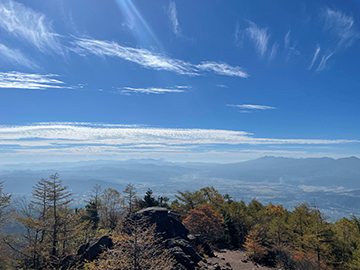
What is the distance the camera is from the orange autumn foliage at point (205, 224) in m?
36.6

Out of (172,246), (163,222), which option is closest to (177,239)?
(172,246)

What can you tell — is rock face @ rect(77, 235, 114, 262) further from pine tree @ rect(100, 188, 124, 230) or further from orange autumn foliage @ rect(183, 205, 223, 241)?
orange autumn foliage @ rect(183, 205, 223, 241)

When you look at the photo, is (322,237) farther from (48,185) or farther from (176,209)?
(48,185)

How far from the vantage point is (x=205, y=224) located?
36531mm

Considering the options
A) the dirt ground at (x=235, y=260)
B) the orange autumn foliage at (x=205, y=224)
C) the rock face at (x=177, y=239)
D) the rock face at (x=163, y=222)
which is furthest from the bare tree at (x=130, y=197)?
the dirt ground at (x=235, y=260)

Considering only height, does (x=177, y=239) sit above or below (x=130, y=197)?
below

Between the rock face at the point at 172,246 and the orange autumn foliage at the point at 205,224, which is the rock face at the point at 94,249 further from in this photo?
the orange autumn foliage at the point at 205,224

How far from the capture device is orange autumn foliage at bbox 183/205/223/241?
3662 centimetres

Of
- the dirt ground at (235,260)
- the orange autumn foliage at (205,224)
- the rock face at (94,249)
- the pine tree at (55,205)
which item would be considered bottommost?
the dirt ground at (235,260)

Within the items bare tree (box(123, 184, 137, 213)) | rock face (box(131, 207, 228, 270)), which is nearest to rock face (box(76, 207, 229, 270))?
rock face (box(131, 207, 228, 270))

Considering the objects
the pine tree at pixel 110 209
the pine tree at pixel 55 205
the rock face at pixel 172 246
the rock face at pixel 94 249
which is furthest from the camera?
the pine tree at pixel 110 209

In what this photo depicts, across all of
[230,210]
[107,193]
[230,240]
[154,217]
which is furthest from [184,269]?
[107,193]

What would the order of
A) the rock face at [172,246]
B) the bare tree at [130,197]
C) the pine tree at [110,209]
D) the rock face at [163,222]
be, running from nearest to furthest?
the rock face at [172,246] → the rock face at [163,222] → the bare tree at [130,197] → the pine tree at [110,209]

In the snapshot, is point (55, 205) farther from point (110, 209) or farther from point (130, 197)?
point (110, 209)
